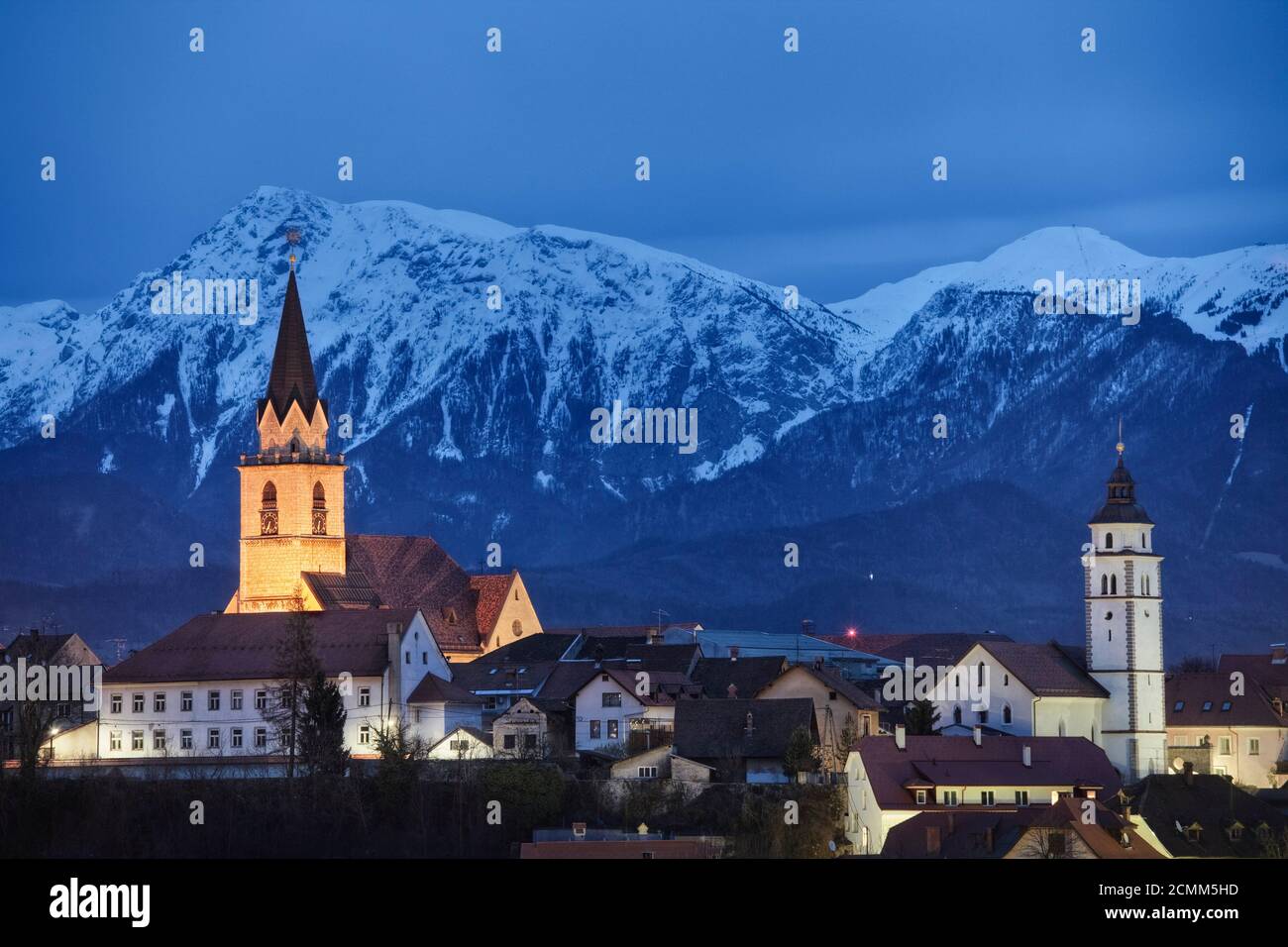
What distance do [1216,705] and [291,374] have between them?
52.1m

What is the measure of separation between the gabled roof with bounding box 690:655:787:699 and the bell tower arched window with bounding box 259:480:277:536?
28695 millimetres

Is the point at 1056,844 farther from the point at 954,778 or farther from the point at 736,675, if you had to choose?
the point at 736,675

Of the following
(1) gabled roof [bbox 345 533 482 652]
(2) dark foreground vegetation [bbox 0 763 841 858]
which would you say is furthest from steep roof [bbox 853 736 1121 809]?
(1) gabled roof [bbox 345 533 482 652]

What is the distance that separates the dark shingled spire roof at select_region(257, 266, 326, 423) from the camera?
142 metres

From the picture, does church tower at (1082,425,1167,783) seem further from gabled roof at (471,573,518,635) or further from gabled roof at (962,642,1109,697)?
gabled roof at (471,573,518,635)

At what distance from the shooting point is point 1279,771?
118 m

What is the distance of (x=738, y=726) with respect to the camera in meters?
103

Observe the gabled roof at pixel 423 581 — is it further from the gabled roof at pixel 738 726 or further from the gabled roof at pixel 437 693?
the gabled roof at pixel 738 726

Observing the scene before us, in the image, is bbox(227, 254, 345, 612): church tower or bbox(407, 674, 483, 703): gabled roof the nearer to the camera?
bbox(407, 674, 483, 703): gabled roof

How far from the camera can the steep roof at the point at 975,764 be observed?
306 ft
